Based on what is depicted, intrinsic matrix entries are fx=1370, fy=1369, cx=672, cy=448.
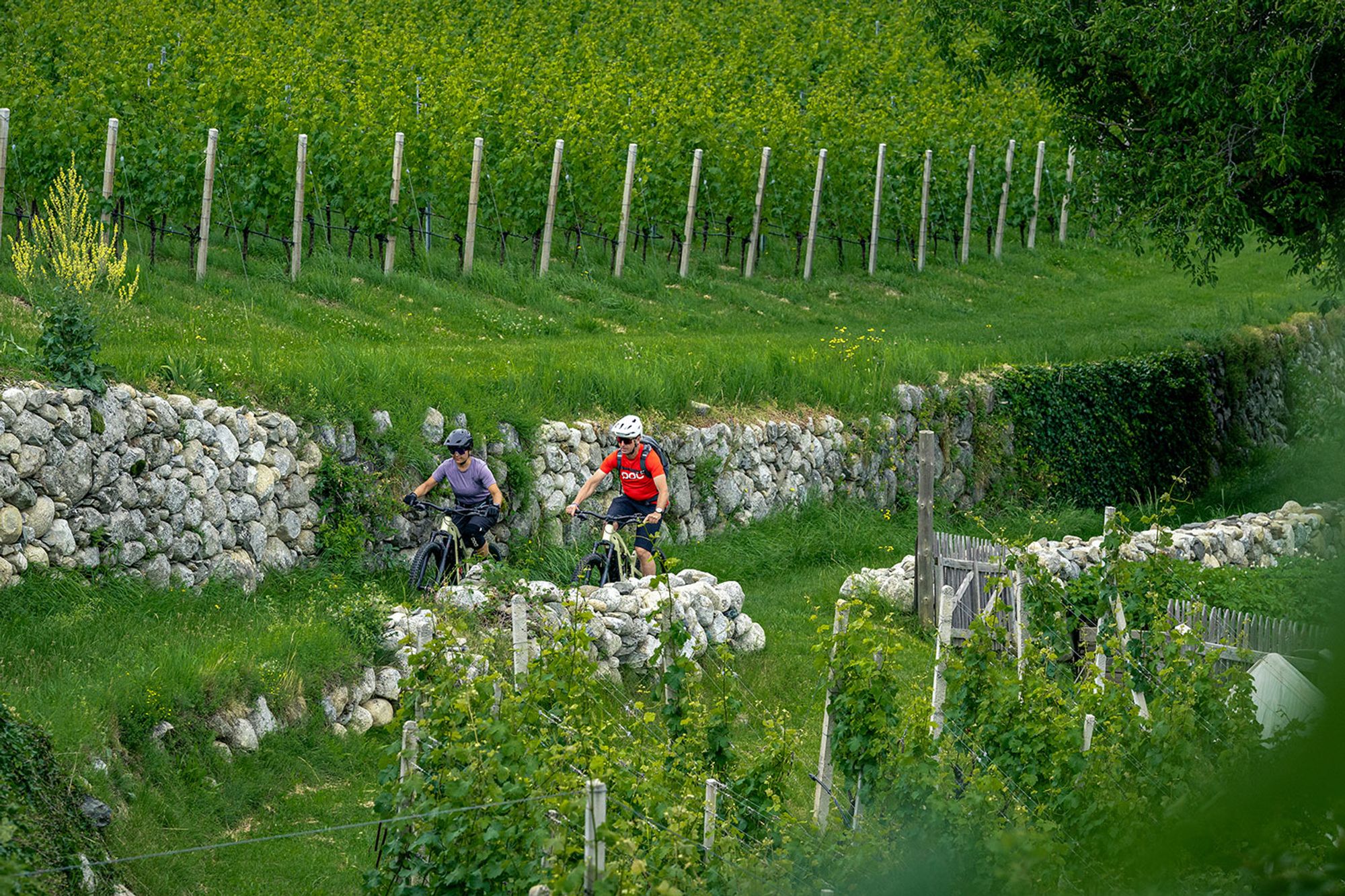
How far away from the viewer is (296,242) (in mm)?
16938

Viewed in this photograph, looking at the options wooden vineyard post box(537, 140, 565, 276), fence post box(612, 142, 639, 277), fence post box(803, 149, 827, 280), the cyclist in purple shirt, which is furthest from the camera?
fence post box(803, 149, 827, 280)

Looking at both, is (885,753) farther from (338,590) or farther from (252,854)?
(338,590)

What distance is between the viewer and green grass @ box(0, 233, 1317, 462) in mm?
12633

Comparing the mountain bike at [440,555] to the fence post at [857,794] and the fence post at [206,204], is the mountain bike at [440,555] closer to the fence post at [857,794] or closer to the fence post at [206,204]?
the fence post at [857,794]

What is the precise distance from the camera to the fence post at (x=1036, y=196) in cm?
3053

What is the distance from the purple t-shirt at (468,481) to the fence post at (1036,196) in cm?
2180

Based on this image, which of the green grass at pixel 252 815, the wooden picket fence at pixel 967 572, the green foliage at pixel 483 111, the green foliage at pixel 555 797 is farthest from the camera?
the green foliage at pixel 483 111

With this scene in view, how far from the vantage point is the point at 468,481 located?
37.7 feet

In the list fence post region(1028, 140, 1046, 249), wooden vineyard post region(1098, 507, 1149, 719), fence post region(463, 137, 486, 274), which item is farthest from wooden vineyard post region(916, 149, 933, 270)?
A: wooden vineyard post region(1098, 507, 1149, 719)

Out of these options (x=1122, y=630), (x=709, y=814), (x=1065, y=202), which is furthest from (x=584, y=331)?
(x=1065, y=202)

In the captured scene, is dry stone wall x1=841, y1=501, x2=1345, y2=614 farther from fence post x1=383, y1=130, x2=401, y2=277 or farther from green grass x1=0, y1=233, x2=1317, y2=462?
fence post x1=383, y1=130, x2=401, y2=277

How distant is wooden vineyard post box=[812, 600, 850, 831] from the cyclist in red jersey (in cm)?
384

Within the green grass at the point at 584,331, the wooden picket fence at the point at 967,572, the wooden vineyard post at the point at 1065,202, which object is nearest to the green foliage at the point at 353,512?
the green grass at the point at 584,331

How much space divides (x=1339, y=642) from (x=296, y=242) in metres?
16.9
